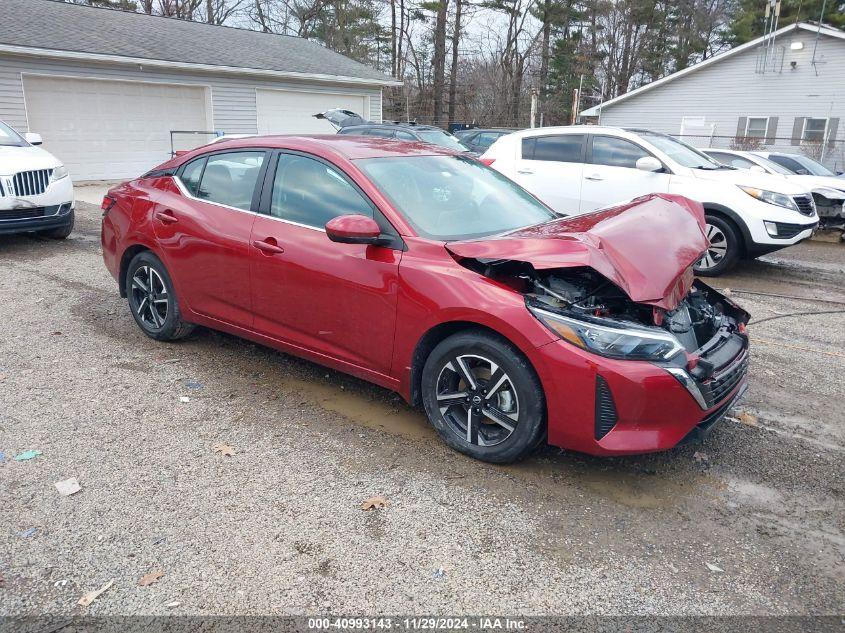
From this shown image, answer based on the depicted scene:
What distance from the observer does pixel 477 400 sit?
349 cm

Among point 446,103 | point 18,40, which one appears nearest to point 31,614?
point 18,40

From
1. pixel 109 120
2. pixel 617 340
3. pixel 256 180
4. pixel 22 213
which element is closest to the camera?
pixel 617 340

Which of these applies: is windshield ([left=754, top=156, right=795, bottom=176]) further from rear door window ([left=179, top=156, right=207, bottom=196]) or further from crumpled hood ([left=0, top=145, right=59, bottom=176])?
crumpled hood ([left=0, top=145, right=59, bottom=176])

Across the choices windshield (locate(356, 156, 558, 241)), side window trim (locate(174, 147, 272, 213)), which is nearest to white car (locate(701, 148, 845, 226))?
windshield (locate(356, 156, 558, 241))

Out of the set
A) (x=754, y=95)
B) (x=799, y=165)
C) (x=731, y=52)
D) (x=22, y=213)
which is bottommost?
(x=22, y=213)

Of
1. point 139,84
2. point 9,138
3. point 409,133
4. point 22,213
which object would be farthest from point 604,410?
point 139,84

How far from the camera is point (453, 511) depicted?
3156 mm

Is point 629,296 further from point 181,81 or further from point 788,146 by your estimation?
point 788,146

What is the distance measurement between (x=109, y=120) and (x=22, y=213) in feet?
31.3

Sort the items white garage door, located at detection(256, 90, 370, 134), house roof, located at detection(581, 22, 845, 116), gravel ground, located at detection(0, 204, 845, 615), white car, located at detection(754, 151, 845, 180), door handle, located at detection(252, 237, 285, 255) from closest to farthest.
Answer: gravel ground, located at detection(0, 204, 845, 615), door handle, located at detection(252, 237, 285, 255), white car, located at detection(754, 151, 845, 180), white garage door, located at detection(256, 90, 370, 134), house roof, located at detection(581, 22, 845, 116)

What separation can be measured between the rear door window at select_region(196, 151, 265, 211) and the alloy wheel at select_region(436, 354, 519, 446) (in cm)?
→ 193

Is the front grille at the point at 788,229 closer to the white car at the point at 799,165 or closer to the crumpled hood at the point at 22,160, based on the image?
the white car at the point at 799,165

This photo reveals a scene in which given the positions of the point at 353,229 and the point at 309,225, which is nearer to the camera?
the point at 353,229

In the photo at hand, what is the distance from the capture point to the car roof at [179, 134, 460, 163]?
13.9ft
